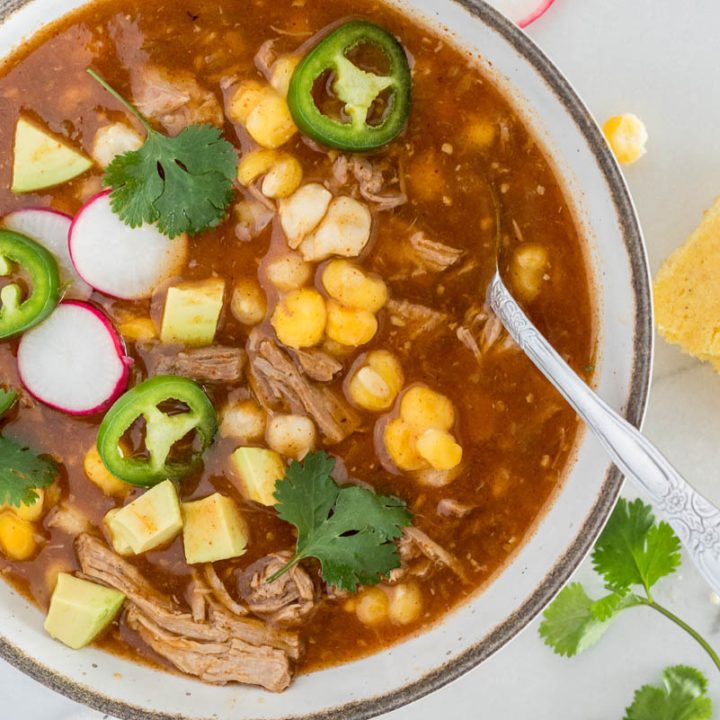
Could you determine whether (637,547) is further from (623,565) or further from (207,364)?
(207,364)

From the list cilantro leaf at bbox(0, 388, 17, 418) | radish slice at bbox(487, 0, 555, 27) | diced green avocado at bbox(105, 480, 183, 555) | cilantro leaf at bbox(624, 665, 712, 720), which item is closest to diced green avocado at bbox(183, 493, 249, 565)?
diced green avocado at bbox(105, 480, 183, 555)

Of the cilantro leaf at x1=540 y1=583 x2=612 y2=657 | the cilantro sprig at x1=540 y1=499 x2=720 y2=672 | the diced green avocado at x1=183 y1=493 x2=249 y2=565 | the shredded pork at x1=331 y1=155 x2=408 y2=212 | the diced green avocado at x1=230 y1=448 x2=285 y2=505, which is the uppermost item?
the shredded pork at x1=331 y1=155 x2=408 y2=212

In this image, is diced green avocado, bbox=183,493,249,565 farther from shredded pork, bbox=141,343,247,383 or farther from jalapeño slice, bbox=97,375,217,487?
shredded pork, bbox=141,343,247,383

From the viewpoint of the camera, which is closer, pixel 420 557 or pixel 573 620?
pixel 420 557

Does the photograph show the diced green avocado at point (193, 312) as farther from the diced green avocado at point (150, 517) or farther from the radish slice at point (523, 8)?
the radish slice at point (523, 8)

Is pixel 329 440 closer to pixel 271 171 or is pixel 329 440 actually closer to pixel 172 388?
pixel 172 388

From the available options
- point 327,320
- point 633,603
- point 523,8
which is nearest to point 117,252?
point 327,320

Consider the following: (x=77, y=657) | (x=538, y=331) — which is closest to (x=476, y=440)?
(x=538, y=331)
